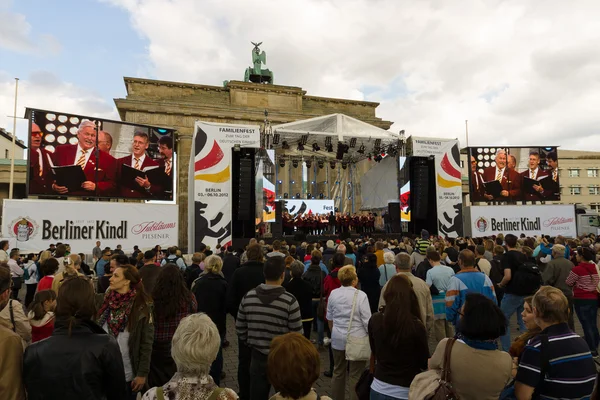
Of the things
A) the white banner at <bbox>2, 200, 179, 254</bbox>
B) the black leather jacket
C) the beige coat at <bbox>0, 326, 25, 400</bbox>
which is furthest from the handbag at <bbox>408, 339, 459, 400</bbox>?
the white banner at <bbox>2, 200, 179, 254</bbox>

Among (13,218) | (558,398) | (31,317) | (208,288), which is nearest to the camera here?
(558,398)

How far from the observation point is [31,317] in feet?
11.2

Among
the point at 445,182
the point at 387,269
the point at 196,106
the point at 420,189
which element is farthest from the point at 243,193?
the point at 196,106

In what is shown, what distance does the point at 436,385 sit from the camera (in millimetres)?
1896

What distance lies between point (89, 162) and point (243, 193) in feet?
26.7

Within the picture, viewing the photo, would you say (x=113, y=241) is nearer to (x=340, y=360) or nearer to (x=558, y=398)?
(x=340, y=360)

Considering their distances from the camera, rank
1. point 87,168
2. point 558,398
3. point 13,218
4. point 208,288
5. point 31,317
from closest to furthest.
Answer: point 558,398 < point 31,317 < point 208,288 < point 13,218 < point 87,168

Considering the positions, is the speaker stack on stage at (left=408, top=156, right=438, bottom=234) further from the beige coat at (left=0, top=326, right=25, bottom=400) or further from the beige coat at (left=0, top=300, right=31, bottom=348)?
the beige coat at (left=0, top=326, right=25, bottom=400)

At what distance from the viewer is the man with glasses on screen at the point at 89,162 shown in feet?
56.2

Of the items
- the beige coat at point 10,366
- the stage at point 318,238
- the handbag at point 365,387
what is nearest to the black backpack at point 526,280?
the handbag at point 365,387

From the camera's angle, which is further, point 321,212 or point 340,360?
point 321,212

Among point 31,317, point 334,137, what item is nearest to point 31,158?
point 334,137

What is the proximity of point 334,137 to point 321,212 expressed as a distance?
5394 mm

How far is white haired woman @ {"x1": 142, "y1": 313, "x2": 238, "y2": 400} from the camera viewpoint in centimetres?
174
